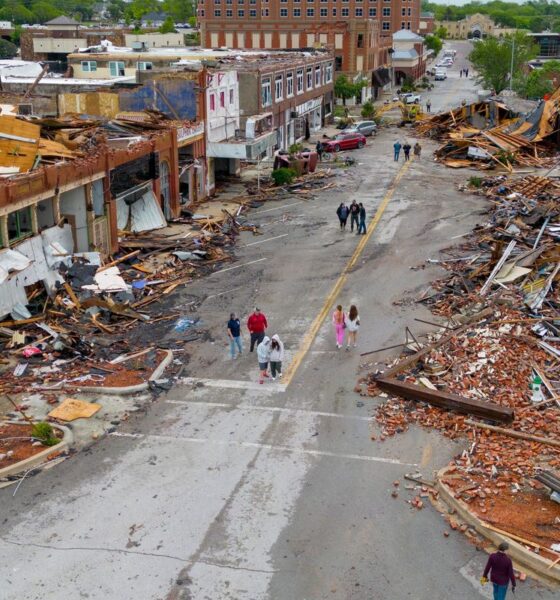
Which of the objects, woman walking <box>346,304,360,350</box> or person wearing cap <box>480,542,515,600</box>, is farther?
woman walking <box>346,304,360,350</box>

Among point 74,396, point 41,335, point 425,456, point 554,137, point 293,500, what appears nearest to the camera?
point 293,500

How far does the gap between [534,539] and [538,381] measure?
218 inches

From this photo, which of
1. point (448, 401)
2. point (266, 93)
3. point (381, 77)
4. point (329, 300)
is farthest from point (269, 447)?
point (381, 77)

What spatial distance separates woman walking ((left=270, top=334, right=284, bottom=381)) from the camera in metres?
18.1

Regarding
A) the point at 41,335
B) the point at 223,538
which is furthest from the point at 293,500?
the point at 41,335

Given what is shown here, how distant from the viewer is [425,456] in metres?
15.0

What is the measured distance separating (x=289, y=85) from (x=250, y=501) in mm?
45651

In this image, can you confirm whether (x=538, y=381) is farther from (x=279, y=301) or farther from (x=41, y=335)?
(x=41, y=335)

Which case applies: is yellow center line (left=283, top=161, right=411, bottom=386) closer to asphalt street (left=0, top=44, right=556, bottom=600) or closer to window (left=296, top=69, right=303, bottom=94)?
asphalt street (left=0, top=44, right=556, bottom=600)

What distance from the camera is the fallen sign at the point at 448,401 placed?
1589 centimetres

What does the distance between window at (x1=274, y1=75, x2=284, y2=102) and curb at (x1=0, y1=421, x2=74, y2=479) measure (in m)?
39.1

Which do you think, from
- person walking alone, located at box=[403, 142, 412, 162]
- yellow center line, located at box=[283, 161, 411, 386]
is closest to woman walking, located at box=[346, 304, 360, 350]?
yellow center line, located at box=[283, 161, 411, 386]

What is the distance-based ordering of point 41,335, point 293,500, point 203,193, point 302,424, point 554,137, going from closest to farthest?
point 293,500
point 302,424
point 41,335
point 203,193
point 554,137

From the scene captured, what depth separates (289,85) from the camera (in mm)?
55312
